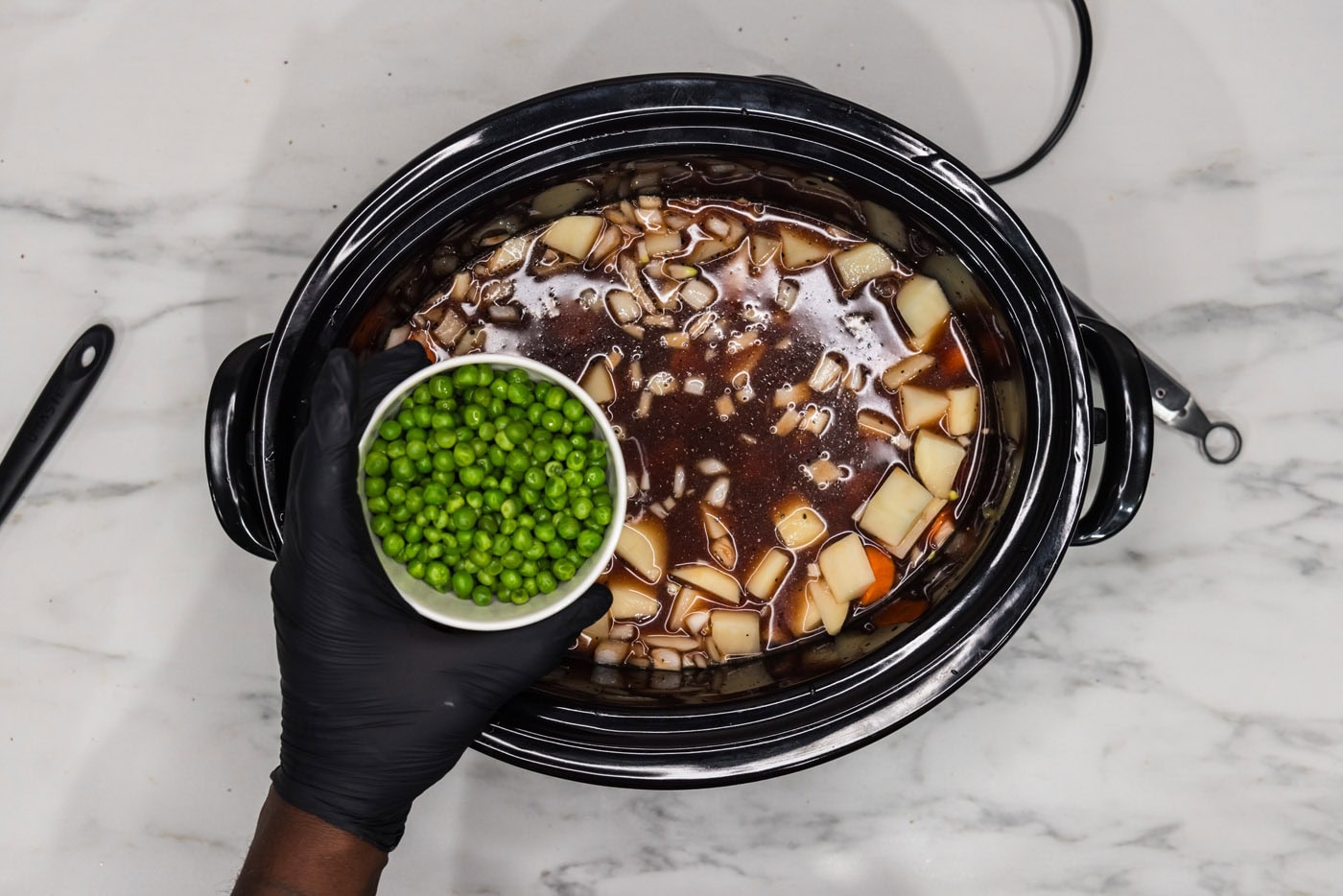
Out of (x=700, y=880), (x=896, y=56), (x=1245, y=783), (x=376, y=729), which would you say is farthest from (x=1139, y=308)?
(x=376, y=729)

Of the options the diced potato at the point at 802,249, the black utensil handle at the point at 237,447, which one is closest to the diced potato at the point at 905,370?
the diced potato at the point at 802,249

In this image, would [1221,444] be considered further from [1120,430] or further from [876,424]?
[876,424]

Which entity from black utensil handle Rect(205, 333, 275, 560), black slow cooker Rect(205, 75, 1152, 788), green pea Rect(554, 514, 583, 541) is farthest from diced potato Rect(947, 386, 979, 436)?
black utensil handle Rect(205, 333, 275, 560)

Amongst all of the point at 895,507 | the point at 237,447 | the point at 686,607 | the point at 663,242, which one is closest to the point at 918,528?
the point at 895,507

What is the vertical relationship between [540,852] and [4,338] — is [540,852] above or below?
below

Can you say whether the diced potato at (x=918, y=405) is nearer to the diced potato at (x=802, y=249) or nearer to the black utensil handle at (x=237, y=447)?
the diced potato at (x=802, y=249)

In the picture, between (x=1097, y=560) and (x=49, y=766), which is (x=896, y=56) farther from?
(x=49, y=766)
